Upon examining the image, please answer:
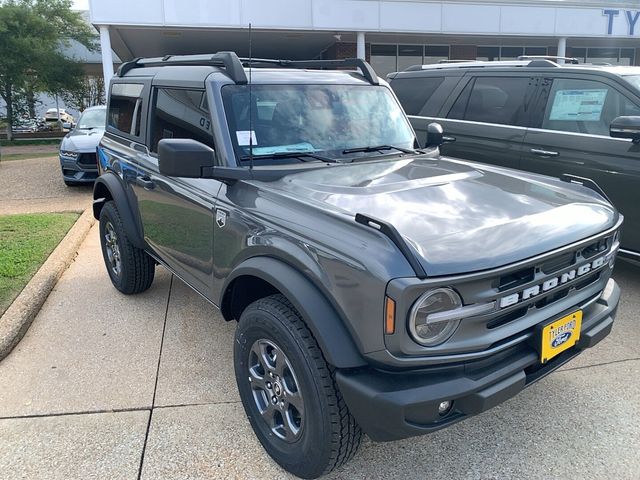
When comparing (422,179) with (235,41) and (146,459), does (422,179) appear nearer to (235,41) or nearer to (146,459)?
(146,459)

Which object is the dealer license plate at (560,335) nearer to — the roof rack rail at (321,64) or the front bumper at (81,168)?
the roof rack rail at (321,64)

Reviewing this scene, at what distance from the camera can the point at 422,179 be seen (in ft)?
9.78

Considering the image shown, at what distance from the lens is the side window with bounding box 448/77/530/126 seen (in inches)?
213

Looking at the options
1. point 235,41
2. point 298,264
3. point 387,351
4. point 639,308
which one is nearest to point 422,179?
point 298,264

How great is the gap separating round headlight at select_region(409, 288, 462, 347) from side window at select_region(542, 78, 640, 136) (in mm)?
3481

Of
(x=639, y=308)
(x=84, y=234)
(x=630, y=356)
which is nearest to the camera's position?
(x=630, y=356)

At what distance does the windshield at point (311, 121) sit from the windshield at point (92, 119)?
29.2 ft

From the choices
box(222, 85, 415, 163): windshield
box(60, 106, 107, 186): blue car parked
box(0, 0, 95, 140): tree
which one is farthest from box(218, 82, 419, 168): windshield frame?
box(0, 0, 95, 140): tree

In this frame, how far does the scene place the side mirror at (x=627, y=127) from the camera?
13.9 ft

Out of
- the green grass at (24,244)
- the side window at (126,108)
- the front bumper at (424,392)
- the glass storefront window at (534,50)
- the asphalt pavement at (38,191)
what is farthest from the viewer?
the glass storefront window at (534,50)

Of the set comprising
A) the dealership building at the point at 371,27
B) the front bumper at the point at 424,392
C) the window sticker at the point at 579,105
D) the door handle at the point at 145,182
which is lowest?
the front bumper at the point at 424,392

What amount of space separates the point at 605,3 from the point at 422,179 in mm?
19103

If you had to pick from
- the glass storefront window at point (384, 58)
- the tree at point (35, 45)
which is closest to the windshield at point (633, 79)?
the glass storefront window at point (384, 58)

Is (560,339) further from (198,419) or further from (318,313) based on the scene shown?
(198,419)
